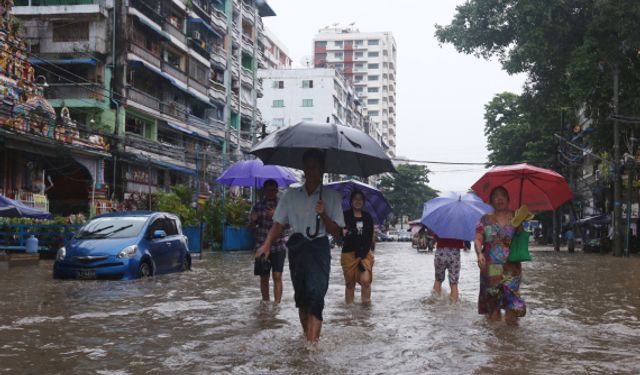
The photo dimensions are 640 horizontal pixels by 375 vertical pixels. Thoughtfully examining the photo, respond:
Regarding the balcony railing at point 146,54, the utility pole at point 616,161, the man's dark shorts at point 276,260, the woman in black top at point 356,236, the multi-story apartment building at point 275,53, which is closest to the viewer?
the man's dark shorts at point 276,260

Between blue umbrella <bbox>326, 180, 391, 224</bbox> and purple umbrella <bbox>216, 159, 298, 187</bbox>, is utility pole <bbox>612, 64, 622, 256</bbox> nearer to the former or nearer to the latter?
purple umbrella <bbox>216, 159, 298, 187</bbox>

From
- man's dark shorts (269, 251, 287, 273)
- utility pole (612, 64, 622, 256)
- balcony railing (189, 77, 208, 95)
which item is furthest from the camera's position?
balcony railing (189, 77, 208, 95)

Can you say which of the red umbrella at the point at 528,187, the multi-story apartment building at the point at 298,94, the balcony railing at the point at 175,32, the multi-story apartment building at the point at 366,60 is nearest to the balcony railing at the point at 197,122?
the balcony railing at the point at 175,32

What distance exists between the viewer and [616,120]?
30.3 meters

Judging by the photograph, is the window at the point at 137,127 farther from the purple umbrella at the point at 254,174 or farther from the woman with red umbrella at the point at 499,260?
the woman with red umbrella at the point at 499,260

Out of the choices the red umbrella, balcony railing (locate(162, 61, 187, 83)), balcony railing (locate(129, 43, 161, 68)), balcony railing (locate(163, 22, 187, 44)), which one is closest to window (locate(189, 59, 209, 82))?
balcony railing (locate(162, 61, 187, 83))

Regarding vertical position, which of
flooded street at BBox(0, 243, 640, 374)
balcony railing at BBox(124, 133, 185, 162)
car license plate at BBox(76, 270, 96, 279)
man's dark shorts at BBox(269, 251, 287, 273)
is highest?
balcony railing at BBox(124, 133, 185, 162)

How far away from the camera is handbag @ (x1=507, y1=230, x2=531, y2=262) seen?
8.04m

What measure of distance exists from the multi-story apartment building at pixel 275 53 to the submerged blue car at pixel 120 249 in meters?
Result: 67.0

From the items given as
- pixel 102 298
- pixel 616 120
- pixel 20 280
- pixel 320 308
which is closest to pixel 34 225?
pixel 20 280

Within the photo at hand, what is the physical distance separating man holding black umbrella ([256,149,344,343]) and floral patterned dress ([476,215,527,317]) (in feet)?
→ 7.96

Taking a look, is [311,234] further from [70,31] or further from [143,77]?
[143,77]

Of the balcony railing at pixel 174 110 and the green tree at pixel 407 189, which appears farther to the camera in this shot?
the green tree at pixel 407 189

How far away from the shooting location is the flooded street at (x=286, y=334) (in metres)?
6.05
